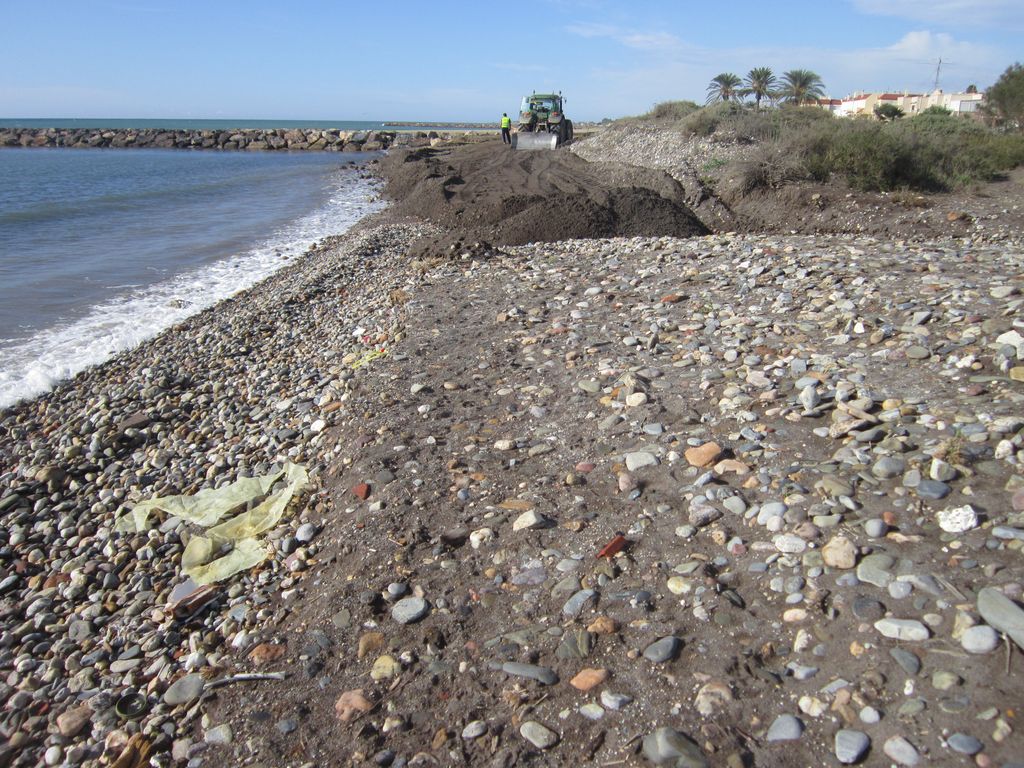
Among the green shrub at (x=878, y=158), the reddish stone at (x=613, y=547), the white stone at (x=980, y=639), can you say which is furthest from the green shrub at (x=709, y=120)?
the white stone at (x=980, y=639)

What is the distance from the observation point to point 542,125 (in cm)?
3416

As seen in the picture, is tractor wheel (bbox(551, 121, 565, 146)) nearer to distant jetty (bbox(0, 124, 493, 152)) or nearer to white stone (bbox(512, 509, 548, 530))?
white stone (bbox(512, 509, 548, 530))

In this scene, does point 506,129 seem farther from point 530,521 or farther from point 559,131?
point 530,521

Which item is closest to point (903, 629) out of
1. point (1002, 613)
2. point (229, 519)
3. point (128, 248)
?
point (1002, 613)

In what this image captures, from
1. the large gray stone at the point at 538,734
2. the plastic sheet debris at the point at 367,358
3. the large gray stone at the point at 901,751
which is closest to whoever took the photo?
the large gray stone at the point at 901,751

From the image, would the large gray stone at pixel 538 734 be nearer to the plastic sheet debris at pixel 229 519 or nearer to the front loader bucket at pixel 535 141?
the plastic sheet debris at pixel 229 519

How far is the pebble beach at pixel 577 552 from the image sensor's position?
8.76 feet

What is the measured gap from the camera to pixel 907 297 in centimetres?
624

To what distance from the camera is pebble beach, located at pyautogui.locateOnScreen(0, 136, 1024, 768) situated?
2670 millimetres

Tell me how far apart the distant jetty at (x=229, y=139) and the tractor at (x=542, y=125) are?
33034 mm

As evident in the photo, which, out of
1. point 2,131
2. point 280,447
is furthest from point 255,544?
point 2,131

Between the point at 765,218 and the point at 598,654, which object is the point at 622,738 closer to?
the point at 598,654

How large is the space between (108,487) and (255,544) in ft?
7.70

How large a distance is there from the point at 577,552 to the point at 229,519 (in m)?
2.58
